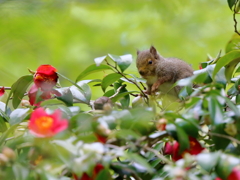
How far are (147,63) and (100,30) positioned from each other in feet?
3.25

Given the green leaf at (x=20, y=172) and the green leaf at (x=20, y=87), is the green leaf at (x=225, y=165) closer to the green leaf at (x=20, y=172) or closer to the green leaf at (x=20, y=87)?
the green leaf at (x=20, y=172)

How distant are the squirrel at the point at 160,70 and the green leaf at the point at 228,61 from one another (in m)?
0.87

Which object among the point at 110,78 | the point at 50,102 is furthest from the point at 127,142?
the point at 110,78

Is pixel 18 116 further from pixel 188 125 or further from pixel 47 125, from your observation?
pixel 188 125

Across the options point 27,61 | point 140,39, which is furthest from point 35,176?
point 140,39

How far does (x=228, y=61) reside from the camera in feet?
3.54

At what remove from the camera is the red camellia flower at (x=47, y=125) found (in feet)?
2.55

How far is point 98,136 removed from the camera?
0.80 metres

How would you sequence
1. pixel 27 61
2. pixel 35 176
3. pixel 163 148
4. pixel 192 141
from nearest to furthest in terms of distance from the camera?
pixel 35 176 → pixel 192 141 → pixel 163 148 → pixel 27 61

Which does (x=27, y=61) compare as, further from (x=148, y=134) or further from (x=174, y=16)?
(x=148, y=134)

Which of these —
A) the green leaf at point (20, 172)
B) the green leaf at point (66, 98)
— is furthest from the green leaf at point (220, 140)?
the green leaf at point (66, 98)

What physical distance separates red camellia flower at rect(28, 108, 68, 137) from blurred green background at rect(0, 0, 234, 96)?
2131mm

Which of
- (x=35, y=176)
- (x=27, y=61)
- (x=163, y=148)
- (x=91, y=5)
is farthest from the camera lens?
(x=91, y=5)

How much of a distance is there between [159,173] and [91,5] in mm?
2439
